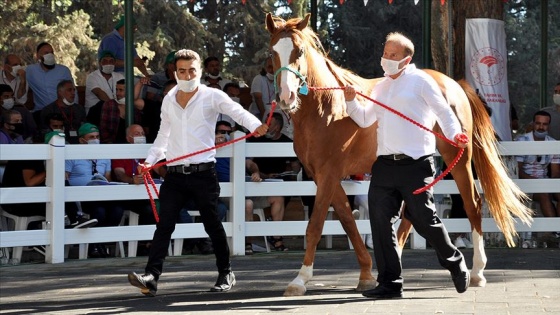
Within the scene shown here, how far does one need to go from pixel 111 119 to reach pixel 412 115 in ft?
21.5

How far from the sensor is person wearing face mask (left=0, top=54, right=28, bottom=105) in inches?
658

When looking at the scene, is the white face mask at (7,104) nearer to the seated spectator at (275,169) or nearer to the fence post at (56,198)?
the fence post at (56,198)

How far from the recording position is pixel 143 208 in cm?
1438

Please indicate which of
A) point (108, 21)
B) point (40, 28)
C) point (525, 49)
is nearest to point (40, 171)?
point (40, 28)

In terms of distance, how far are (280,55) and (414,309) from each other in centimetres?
253

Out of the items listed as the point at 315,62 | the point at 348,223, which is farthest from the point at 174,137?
→ the point at 348,223

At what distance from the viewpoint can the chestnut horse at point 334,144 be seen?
10.5m

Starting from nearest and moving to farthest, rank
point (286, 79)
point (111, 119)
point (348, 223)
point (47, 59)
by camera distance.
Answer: point (286, 79), point (348, 223), point (111, 119), point (47, 59)

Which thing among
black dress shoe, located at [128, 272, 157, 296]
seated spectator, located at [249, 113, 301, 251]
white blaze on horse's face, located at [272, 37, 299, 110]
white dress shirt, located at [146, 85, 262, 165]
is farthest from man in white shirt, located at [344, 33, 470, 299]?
seated spectator, located at [249, 113, 301, 251]

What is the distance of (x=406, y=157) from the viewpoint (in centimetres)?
973

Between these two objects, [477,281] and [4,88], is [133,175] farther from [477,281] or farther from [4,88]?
[477,281]

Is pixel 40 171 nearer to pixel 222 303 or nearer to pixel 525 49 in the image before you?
pixel 222 303

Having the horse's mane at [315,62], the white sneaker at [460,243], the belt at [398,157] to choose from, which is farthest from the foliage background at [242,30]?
the belt at [398,157]

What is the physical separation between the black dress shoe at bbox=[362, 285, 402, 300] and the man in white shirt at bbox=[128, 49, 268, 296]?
4.95ft
